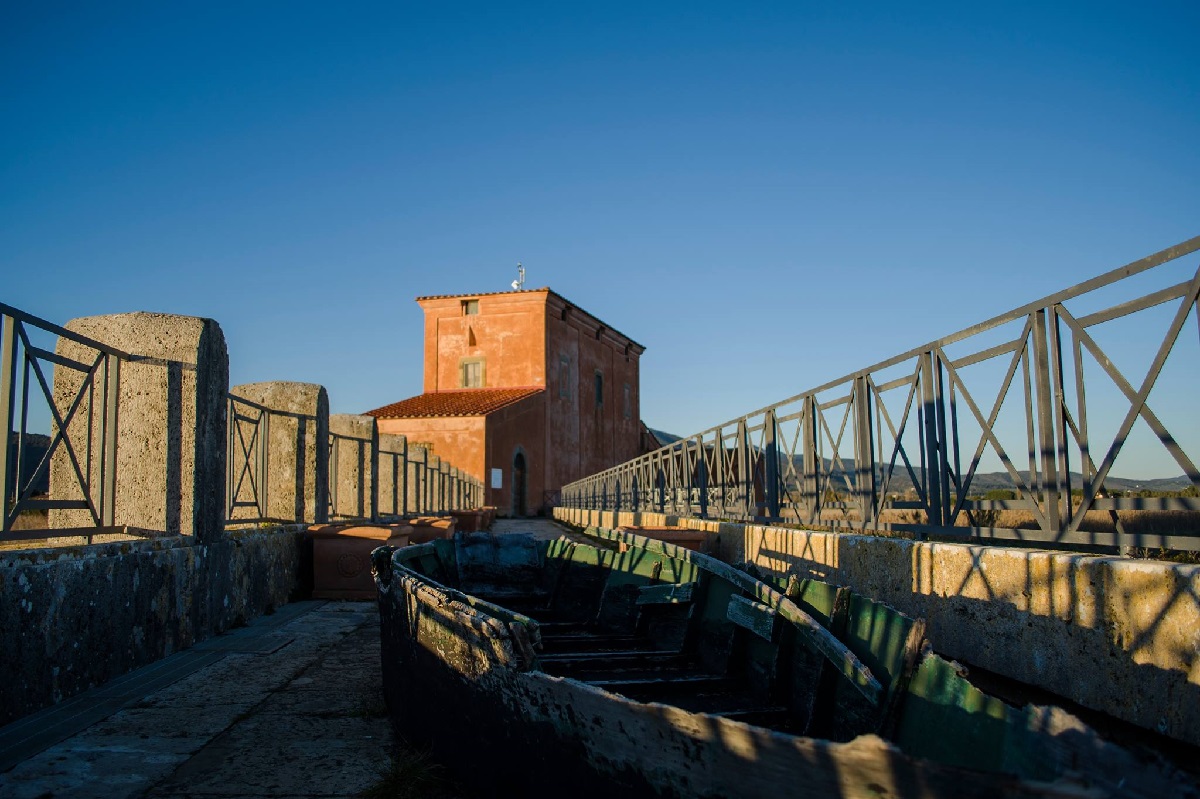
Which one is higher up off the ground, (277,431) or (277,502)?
(277,431)

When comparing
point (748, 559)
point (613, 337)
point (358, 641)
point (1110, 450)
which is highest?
point (613, 337)

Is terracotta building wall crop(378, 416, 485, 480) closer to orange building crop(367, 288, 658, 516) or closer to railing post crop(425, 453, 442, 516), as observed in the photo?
orange building crop(367, 288, 658, 516)

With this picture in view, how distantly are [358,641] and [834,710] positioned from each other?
456 centimetres

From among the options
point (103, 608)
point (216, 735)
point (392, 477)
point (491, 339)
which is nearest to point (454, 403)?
point (491, 339)

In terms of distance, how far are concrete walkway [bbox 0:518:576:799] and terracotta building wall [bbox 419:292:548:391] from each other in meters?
33.5

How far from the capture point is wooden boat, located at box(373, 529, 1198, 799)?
5.01ft

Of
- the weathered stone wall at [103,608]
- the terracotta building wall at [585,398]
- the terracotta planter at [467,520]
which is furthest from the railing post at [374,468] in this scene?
the terracotta building wall at [585,398]

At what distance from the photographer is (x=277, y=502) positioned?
10180 millimetres

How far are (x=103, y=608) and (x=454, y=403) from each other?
32.0m

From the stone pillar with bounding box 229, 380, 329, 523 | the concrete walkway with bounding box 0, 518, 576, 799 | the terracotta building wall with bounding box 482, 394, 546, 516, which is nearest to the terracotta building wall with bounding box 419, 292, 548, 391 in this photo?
the terracotta building wall with bounding box 482, 394, 546, 516

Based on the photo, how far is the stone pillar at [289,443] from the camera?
10.1 metres

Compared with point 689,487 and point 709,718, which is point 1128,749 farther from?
point 689,487

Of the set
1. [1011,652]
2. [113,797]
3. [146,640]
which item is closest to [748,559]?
[1011,652]

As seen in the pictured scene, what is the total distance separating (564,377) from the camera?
41000 millimetres
